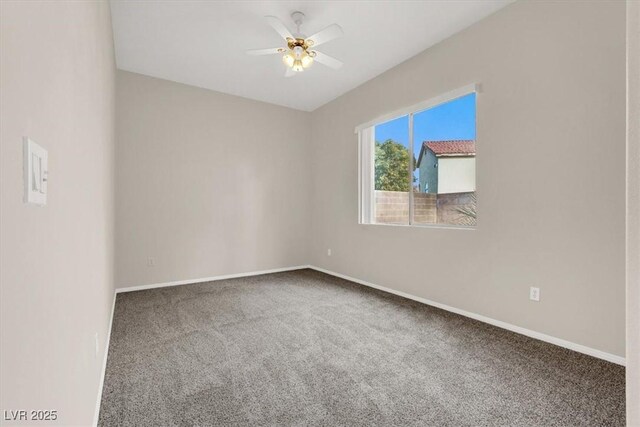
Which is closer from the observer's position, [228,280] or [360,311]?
[360,311]

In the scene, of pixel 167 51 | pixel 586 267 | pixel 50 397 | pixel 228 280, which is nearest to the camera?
pixel 50 397

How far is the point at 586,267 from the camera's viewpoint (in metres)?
2.21

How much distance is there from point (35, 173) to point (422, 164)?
11.5ft

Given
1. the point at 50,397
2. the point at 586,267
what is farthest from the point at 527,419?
the point at 50,397

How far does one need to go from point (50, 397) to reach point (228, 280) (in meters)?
3.82

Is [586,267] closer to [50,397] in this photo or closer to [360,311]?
[360,311]

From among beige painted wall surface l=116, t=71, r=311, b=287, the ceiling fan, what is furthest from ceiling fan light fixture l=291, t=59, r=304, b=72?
beige painted wall surface l=116, t=71, r=311, b=287

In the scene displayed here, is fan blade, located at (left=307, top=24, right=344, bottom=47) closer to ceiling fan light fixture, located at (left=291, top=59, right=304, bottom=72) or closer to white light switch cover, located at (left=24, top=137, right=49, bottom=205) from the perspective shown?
ceiling fan light fixture, located at (left=291, top=59, right=304, bottom=72)

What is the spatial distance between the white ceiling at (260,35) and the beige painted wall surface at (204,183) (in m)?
0.42

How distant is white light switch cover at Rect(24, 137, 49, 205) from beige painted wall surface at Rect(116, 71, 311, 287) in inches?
144

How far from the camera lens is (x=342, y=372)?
197cm

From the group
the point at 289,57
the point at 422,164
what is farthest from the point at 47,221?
the point at 422,164

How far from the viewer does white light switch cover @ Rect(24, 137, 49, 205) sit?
57cm

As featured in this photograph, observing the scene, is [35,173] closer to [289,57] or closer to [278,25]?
[278,25]
